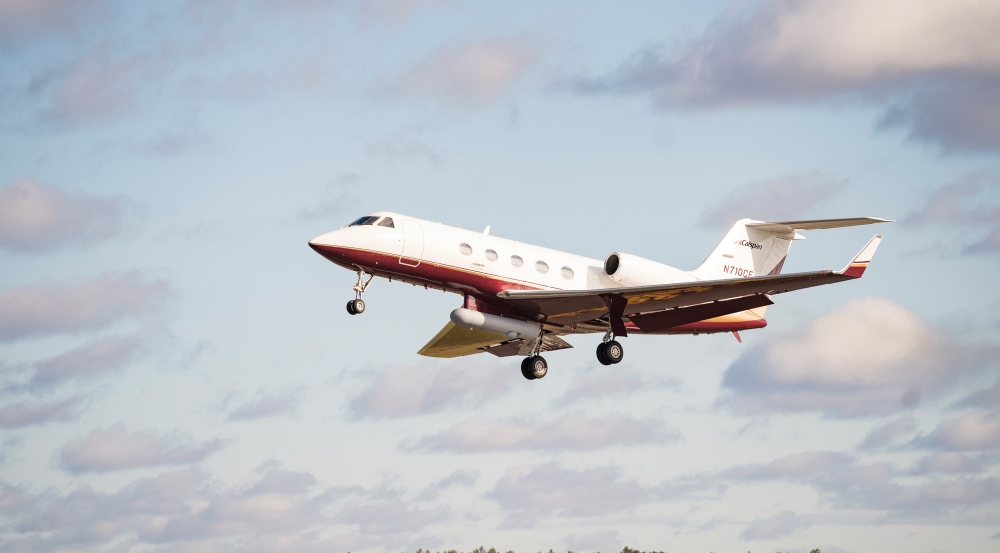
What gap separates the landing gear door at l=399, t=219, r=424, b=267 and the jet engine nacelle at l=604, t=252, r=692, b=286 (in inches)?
237

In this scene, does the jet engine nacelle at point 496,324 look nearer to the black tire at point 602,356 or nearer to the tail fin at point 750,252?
the black tire at point 602,356

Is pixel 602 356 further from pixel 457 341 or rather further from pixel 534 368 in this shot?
pixel 457 341

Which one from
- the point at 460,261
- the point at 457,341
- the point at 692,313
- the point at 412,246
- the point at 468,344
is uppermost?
the point at 457,341

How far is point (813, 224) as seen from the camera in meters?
Answer: 34.6

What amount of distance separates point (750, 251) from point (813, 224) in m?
3.29

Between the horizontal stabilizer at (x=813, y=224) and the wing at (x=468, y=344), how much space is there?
24.8 feet

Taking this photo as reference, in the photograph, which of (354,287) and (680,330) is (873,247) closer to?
(680,330)

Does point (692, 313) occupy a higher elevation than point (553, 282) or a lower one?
lower

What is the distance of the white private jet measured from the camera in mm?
31188

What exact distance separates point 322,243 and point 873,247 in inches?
576

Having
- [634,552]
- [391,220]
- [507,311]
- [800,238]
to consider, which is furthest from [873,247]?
[634,552]

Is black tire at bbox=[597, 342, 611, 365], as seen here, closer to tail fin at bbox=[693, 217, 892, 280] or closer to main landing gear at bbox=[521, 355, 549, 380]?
main landing gear at bbox=[521, 355, 549, 380]

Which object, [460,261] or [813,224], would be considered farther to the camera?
[813,224]

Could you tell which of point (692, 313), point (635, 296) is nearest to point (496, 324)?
point (635, 296)
